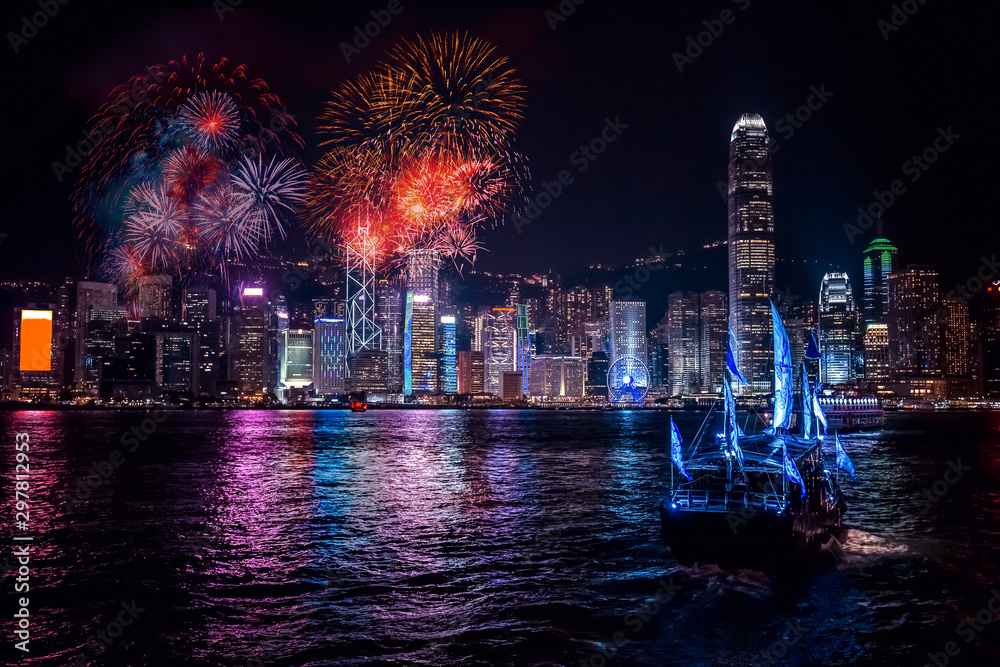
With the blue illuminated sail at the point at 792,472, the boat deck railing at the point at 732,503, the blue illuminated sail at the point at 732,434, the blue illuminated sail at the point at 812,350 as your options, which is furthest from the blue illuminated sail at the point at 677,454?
the blue illuminated sail at the point at 812,350

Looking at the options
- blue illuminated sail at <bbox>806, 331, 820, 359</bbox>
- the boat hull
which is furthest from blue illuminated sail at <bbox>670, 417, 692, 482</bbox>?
blue illuminated sail at <bbox>806, 331, 820, 359</bbox>

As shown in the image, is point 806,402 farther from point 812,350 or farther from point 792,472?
point 792,472

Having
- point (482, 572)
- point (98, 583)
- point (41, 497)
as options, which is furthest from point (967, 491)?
point (41, 497)

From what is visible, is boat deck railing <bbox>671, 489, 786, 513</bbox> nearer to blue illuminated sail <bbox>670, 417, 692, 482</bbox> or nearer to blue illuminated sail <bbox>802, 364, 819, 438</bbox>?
blue illuminated sail <bbox>670, 417, 692, 482</bbox>

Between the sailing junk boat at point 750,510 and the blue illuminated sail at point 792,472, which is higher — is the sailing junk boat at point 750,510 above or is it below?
below

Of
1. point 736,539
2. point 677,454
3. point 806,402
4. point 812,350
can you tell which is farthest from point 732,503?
point 812,350

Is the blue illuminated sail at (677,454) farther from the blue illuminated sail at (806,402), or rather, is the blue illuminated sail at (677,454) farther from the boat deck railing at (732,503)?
the blue illuminated sail at (806,402)
